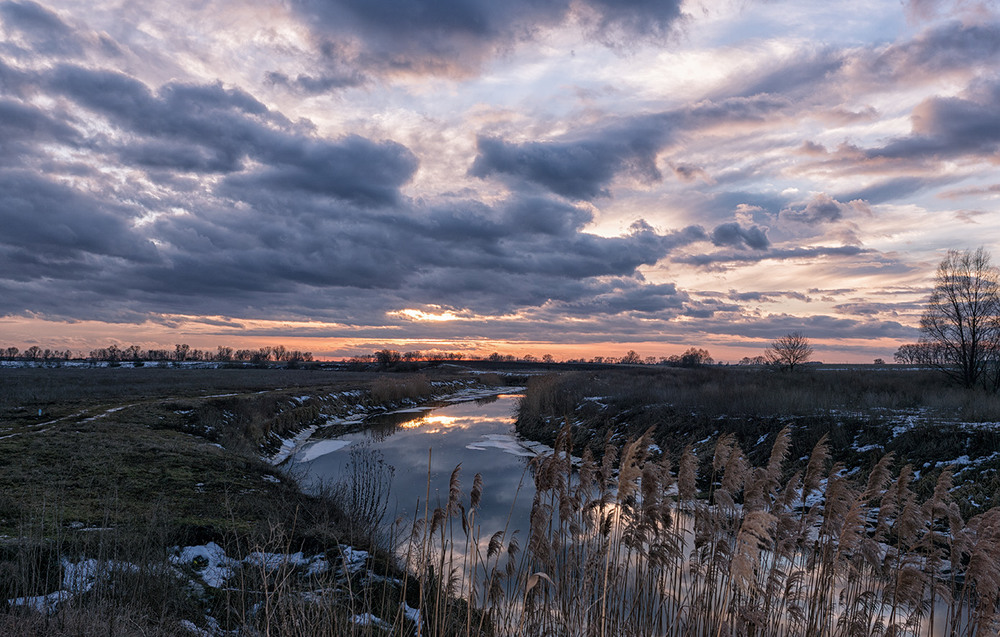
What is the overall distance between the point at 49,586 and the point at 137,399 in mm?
28778

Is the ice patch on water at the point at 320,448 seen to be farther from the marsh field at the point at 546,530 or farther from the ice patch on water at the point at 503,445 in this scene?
the ice patch on water at the point at 503,445

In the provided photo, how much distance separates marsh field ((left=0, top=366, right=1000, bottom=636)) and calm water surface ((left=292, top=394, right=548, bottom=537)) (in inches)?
26.5

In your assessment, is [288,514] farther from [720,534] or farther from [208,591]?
[720,534]

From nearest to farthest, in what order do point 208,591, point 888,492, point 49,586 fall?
point 888,492 < point 49,586 < point 208,591

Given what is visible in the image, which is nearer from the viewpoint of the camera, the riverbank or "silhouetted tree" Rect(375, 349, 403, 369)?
the riverbank

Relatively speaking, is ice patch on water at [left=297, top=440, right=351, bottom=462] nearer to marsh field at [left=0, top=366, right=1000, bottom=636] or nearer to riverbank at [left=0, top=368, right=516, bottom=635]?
marsh field at [left=0, top=366, right=1000, bottom=636]

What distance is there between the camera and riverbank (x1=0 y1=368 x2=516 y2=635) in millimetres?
5957

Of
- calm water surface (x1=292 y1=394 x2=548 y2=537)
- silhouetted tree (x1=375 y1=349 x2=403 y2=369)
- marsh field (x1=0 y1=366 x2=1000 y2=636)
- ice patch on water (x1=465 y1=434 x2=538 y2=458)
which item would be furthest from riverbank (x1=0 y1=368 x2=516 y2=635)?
silhouetted tree (x1=375 y1=349 x2=403 y2=369)

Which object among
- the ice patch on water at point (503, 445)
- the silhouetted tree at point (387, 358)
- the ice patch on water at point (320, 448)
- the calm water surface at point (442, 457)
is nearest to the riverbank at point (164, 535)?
the ice patch on water at point (320, 448)

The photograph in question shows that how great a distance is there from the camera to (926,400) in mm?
23547

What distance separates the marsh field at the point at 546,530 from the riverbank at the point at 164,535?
0.22 feet

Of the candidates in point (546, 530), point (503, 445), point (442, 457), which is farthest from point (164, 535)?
point (503, 445)

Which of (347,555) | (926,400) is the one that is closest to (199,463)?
(347,555)

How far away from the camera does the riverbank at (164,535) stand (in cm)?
596
